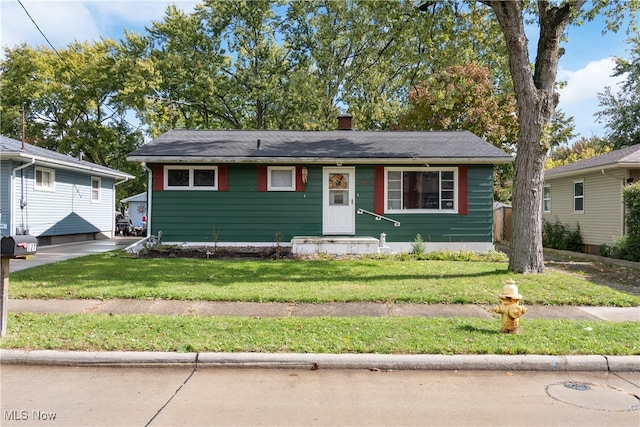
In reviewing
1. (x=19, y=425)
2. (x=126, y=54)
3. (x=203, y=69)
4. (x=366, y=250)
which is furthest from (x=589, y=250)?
(x=126, y=54)

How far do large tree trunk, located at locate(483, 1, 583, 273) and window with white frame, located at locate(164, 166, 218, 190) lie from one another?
8817mm

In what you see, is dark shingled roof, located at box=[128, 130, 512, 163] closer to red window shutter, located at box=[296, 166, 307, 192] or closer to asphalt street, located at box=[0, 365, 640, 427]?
red window shutter, located at box=[296, 166, 307, 192]

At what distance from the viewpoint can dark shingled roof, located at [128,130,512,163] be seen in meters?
13.7

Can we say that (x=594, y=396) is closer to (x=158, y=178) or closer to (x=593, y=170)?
(x=158, y=178)

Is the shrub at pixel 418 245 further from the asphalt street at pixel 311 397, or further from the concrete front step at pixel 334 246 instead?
the asphalt street at pixel 311 397

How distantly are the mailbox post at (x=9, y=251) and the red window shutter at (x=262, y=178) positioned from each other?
8977 millimetres

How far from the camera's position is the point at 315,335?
18.2 ft

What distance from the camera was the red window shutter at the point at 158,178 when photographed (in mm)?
14039

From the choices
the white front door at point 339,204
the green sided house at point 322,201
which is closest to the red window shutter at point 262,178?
the green sided house at point 322,201

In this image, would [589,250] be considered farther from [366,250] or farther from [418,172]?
[366,250]

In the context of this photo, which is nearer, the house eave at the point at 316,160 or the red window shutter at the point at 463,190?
the house eave at the point at 316,160

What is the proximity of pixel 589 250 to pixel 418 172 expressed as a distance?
24.8 ft

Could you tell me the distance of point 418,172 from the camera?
1430cm

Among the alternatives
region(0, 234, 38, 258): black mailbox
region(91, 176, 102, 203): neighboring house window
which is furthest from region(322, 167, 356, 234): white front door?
region(91, 176, 102, 203): neighboring house window
